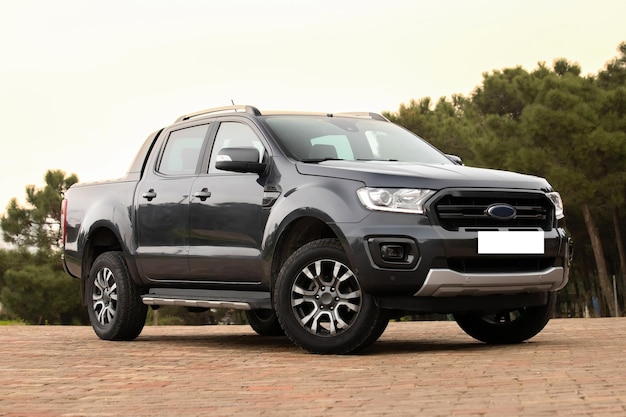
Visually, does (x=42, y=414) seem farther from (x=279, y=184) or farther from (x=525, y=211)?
(x=525, y=211)

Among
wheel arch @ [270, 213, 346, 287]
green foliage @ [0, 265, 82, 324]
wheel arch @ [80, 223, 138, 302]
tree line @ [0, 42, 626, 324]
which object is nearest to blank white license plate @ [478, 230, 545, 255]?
wheel arch @ [270, 213, 346, 287]

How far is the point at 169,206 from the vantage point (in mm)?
10086

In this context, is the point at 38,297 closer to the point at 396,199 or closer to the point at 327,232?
the point at 327,232

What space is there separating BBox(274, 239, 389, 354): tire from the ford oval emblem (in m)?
1.09

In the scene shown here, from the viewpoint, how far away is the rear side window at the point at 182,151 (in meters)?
10.2

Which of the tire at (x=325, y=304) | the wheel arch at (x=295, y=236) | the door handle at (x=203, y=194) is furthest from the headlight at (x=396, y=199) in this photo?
the door handle at (x=203, y=194)

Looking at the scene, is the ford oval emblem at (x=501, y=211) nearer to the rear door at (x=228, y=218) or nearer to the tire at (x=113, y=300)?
the rear door at (x=228, y=218)

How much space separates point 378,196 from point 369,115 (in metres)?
2.60

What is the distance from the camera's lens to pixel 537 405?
5387 millimetres

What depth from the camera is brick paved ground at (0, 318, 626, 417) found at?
5551 mm

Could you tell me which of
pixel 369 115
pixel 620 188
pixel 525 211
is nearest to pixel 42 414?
pixel 525 211

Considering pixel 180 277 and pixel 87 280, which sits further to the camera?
pixel 87 280

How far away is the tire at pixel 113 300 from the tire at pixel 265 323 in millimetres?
1438

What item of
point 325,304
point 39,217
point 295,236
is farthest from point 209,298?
point 39,217
